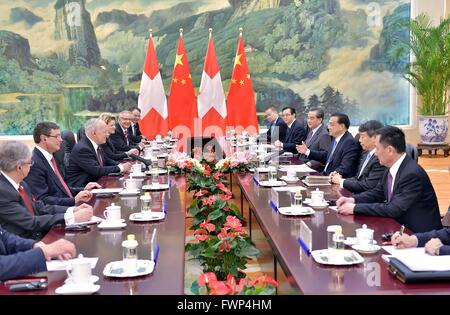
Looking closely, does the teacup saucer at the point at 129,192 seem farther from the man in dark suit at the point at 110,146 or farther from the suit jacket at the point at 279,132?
the suit jacket at the point at 279,132

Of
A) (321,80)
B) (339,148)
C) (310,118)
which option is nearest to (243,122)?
(321,80)

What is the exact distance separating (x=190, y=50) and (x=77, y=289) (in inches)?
359

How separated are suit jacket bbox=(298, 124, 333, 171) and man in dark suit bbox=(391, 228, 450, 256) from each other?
3568 millimetres

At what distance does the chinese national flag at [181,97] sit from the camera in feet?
33.7

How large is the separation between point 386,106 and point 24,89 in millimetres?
6662

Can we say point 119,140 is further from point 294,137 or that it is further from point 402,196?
point 402,196

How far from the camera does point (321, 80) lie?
1084 cm

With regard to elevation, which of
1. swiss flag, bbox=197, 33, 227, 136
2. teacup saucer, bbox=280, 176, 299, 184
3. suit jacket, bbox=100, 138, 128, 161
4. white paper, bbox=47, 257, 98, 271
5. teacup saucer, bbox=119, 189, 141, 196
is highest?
swiss flag, bbox=197, 33, 227, 136

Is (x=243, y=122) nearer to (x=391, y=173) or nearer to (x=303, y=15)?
(x=303, y=15)

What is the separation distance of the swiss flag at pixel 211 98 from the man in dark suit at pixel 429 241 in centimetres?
771

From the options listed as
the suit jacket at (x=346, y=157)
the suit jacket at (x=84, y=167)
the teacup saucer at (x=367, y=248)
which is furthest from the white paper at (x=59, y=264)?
the suit jacket at (x=346, y=157)

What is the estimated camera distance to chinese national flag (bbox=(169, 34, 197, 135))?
33.7 ft

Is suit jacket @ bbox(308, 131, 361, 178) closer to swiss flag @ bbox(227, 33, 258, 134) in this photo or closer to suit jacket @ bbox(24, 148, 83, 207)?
suit jacket @ bbox(24, 148, 83, 207)

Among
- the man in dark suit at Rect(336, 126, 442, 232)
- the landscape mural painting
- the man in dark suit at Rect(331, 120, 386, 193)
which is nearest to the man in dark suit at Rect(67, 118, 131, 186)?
the man in dark suit at Rect(331, 120, 386, 193)
